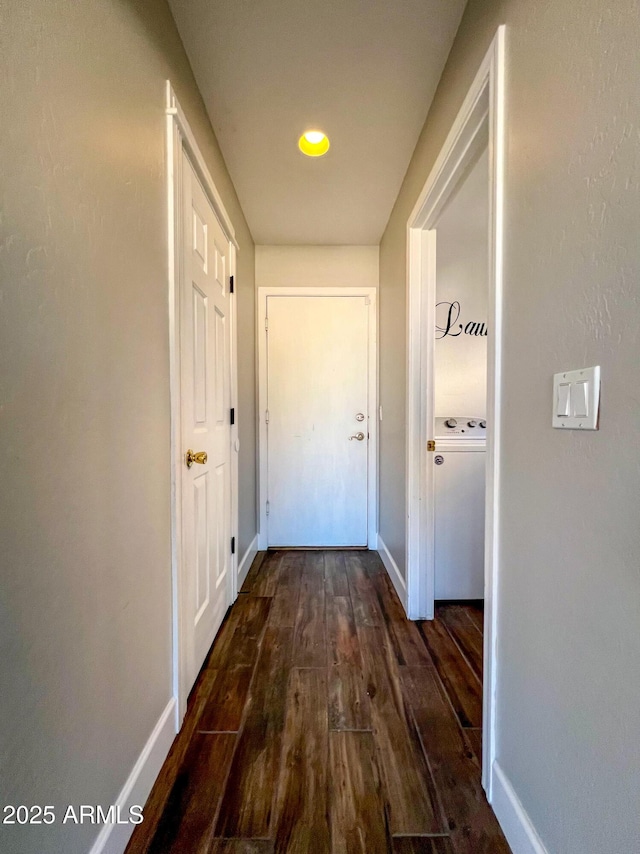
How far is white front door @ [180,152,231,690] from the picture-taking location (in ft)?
4.50

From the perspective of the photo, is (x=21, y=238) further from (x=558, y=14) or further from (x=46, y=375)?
(x=558, y=14)


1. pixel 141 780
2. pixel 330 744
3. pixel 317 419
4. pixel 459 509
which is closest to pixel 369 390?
pixel 317 419

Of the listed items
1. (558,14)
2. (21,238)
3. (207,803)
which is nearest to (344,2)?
(558,14)

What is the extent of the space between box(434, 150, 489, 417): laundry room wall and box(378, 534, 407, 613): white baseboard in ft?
3.28

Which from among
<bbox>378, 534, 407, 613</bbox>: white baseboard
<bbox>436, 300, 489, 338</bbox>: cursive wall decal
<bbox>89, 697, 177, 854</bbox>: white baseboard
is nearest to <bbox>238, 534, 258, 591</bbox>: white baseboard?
<bbox>378, 534, 407, 613</bbox>: white baseboard

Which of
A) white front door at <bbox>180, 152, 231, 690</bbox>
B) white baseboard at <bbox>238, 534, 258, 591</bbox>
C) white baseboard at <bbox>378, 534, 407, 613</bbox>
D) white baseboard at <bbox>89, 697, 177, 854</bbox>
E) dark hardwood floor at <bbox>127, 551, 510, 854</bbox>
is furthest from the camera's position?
white baseboard at <bbox>238, 534, 258, 591</bbox>

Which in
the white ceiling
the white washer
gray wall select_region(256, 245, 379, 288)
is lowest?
the white washer

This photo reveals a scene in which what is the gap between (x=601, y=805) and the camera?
629 millimetres

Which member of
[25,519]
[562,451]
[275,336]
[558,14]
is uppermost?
[558,14]

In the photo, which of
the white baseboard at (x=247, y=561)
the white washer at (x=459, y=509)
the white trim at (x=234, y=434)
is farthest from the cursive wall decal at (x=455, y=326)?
the white baseboard at (x=247, y=561)

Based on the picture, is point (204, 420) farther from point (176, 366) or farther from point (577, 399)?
point (577, 399)

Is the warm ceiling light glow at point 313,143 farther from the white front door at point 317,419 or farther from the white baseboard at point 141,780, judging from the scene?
the white baseboard at point 141,780

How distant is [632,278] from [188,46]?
5.52 ft

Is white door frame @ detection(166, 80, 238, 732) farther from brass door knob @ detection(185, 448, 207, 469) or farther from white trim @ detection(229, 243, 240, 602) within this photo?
white trim @ detection(229, 243, 240, 602)
